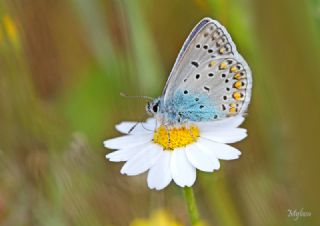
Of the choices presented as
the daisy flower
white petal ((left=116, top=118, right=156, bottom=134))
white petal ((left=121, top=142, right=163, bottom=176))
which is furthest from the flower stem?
white petal ((left=116, top=118, right=156, bottom=134))

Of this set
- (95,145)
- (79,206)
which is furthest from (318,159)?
(95,145)

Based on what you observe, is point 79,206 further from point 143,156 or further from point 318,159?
point 318,159

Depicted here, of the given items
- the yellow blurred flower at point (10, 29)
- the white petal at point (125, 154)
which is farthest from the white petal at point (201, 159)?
the yellow blurred flower at point (10, 29)

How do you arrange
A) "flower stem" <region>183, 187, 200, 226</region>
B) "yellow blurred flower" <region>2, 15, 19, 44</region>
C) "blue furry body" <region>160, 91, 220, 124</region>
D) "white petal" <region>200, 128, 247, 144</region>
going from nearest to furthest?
"flower stem" <region>183, 187, 200, 226</region>
"white petal" <region>200, 128, 247, 144</region>
"blue furry body" <region>160, 91, 220, 124</region>
"yellow blurred flower" <region>2, 15, 19, 44</region>

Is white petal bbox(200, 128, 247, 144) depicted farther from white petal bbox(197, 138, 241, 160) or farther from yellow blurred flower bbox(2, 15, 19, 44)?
yellow blurred flower bbox(2, 15, 19, 44)

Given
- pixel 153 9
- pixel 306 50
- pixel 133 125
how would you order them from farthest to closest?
1. pixel 153 9
2. pixel 306 50
3. pixel 133 125

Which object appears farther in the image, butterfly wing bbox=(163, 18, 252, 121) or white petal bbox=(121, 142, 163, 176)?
butterfly wing bbox=(163, 18, 252, 121)
